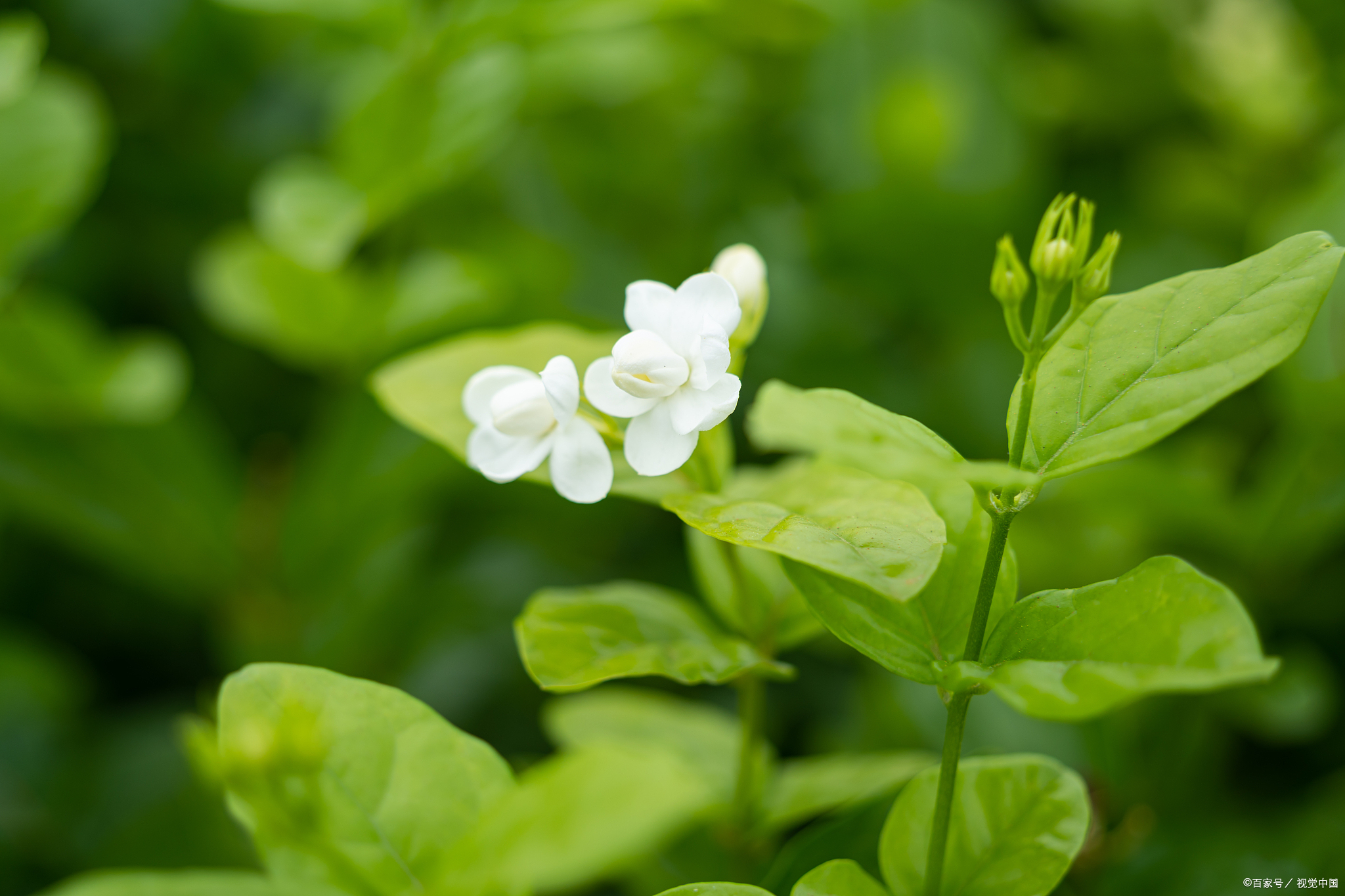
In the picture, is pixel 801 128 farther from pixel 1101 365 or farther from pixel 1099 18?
pixel 1101 365

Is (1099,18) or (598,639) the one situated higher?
(1099,18)

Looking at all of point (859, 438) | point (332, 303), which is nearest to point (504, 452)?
point (859, 438)

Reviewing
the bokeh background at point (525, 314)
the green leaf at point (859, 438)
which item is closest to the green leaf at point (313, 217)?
the bokeh background at point (525, 314)

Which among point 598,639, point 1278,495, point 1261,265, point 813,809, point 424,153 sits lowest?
point 813,809

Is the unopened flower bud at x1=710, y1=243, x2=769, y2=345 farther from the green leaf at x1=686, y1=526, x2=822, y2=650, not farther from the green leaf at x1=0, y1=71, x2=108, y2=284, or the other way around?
the green leaf at x1=0, y1=71, x2=108, y2=284

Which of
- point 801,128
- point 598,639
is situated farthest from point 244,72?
point 598,639

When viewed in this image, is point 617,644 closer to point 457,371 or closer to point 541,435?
point 541,435

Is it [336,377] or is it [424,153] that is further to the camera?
[336,377]
